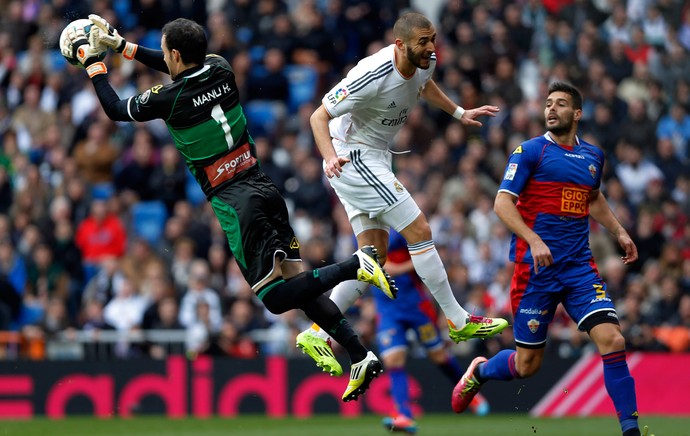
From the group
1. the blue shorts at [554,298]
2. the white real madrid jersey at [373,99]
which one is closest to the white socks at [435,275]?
the blue shorts at [554,298]

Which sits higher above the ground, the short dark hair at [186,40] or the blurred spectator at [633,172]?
the short dark hair at [186,40]

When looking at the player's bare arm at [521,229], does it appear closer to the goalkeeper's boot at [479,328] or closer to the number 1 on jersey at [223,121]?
the goalkeeper's boot at [479,328]

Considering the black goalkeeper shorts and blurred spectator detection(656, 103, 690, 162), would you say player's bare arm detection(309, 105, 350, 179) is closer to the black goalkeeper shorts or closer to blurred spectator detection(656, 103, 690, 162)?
the black goalkeeper shorts

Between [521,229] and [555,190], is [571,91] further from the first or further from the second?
[521,229]

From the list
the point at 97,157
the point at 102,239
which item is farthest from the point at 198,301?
the point at 97,157

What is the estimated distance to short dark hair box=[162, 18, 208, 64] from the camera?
37.1 ft

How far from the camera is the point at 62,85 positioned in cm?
2219

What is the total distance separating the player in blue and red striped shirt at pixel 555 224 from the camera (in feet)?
37.7

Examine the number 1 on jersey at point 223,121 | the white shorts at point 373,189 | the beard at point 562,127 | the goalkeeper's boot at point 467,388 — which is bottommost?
the goalkeeper's boot at point 467,388

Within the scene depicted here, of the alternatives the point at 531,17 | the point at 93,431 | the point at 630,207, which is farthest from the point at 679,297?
the point at 93,431

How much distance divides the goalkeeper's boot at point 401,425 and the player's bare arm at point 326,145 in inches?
165

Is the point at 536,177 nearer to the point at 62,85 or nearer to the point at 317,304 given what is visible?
the point at 317,304

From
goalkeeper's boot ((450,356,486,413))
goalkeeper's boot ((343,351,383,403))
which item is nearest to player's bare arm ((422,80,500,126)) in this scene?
goalkeeper's boot ((450,356,486,413))

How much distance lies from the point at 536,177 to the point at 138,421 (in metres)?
8.23
